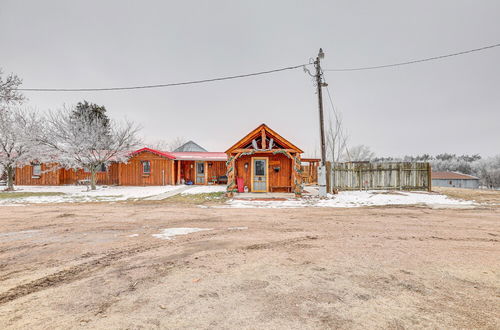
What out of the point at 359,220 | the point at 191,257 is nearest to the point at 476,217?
the point at 359,220

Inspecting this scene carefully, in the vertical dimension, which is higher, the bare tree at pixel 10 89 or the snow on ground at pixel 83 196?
the bare tree at pixel 10 89

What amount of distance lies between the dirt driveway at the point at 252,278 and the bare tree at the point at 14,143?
672 inches

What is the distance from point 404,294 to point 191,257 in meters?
3.34

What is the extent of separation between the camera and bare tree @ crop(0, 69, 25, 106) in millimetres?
15883

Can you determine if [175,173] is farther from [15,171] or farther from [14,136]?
[15,171]

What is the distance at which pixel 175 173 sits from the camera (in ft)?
79.4

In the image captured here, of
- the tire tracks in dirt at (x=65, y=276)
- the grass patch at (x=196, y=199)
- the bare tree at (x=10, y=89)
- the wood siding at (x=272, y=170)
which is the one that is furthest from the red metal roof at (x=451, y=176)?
the bare tree at (x=10, y=89)

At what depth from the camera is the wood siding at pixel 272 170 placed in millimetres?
16250

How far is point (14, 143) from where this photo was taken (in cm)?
1847

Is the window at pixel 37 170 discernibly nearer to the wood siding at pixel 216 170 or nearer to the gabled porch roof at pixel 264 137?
the wood siding at pixel 216 170

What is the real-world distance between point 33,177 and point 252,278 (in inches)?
1239

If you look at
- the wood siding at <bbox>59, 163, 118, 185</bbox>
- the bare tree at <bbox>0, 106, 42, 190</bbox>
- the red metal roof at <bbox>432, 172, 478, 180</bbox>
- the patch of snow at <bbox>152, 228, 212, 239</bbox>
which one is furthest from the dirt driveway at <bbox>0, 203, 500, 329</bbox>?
the red metal roof at <bbox>432, 172, 478, 180</bbox>

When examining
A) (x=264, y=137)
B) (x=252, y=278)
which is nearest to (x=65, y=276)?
(x=252, y=278)

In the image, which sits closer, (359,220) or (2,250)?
(2,250)
